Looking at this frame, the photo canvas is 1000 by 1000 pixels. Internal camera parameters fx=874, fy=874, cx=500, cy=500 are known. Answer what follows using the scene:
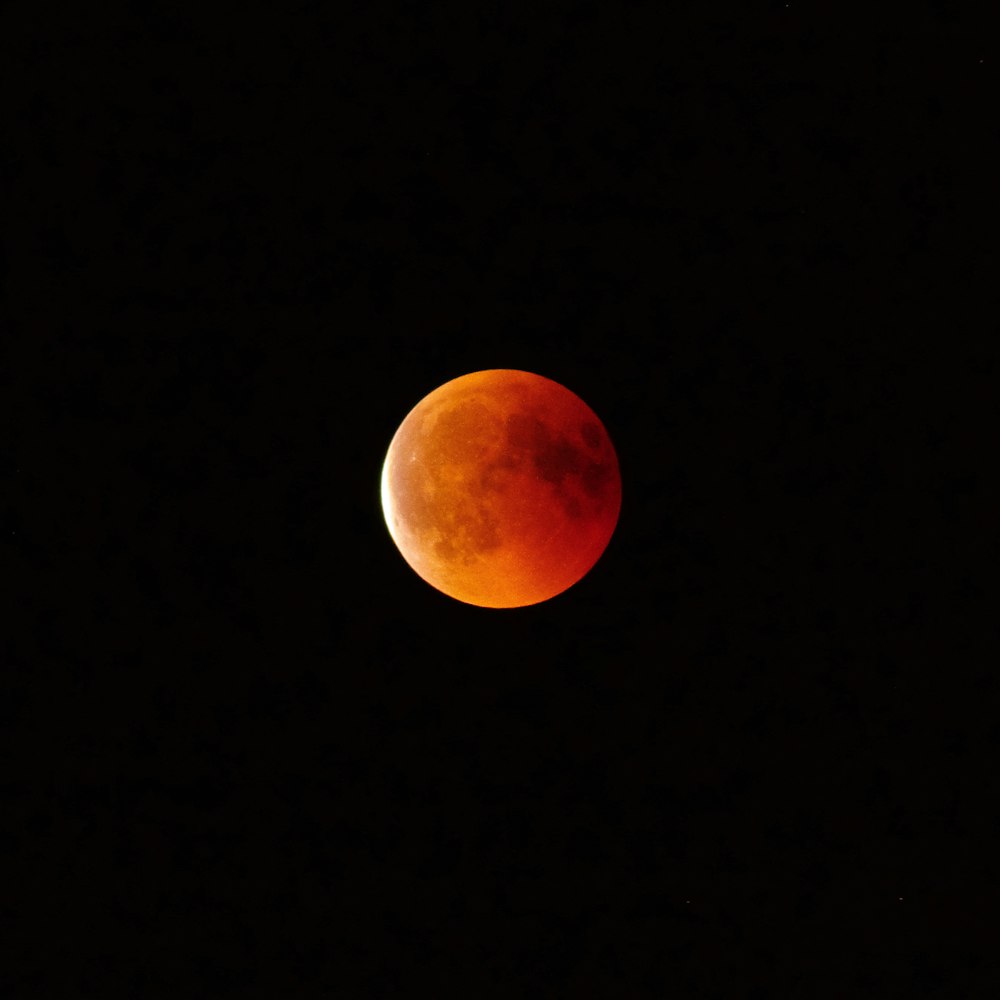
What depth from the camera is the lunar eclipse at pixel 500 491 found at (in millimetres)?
4551

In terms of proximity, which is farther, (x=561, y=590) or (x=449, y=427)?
(x=561, y=590)

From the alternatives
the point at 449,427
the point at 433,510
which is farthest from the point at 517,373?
the point at 433,510

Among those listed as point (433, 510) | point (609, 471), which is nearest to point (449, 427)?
point (433, 510)

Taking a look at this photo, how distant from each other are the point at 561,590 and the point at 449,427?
1.15 m

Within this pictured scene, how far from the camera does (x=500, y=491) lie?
4527 millimetres

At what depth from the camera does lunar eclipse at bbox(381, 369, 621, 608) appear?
455 cm

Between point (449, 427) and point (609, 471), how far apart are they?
0.96 meters

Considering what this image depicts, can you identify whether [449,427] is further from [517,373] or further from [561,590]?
[561,590]

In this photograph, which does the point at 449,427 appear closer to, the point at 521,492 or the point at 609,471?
the point at 521,492

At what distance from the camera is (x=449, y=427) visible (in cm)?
468

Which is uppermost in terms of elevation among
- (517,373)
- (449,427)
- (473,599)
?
(517,373)

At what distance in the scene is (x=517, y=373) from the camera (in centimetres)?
507

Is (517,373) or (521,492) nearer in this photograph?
(521,492)

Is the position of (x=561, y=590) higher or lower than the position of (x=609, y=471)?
lower
